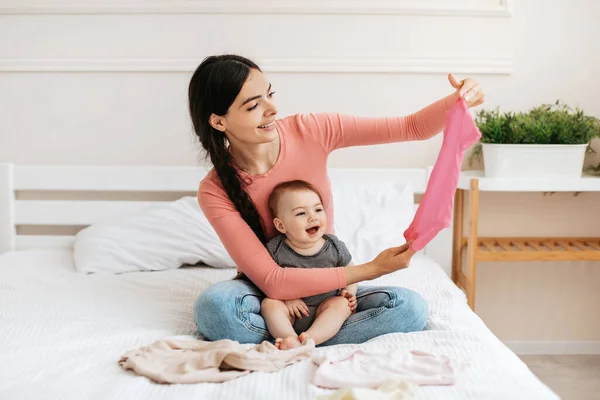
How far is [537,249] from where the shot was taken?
2400mm

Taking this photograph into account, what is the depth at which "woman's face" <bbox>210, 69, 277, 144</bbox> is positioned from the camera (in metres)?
1.67

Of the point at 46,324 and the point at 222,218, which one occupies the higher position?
the point at 222,218

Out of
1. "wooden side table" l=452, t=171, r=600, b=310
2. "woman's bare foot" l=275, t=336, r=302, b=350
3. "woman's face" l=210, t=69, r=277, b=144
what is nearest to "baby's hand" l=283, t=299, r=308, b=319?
"woman's bare foot" l=275, t=336, r=302, b=350

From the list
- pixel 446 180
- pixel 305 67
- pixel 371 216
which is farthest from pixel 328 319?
pixel 305 67

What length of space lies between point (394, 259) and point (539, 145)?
95cm

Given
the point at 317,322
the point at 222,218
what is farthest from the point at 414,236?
the point at 222,218

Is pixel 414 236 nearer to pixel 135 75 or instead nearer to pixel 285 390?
pixel 285 390

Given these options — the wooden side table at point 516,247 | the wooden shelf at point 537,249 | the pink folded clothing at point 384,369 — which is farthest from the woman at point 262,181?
the wooden shelf at point 537,249

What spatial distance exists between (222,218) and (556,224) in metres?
1.46

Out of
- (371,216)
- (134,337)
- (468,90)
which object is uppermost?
(468,90)

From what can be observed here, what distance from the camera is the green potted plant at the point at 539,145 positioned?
2305 millimetres

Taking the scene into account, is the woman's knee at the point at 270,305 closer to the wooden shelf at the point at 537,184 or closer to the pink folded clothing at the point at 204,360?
the pink folded clothing at the point at 204,360

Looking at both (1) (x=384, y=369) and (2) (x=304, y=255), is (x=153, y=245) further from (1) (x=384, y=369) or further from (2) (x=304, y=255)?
(1) (x=384, y=369)

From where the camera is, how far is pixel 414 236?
164 centimetres
